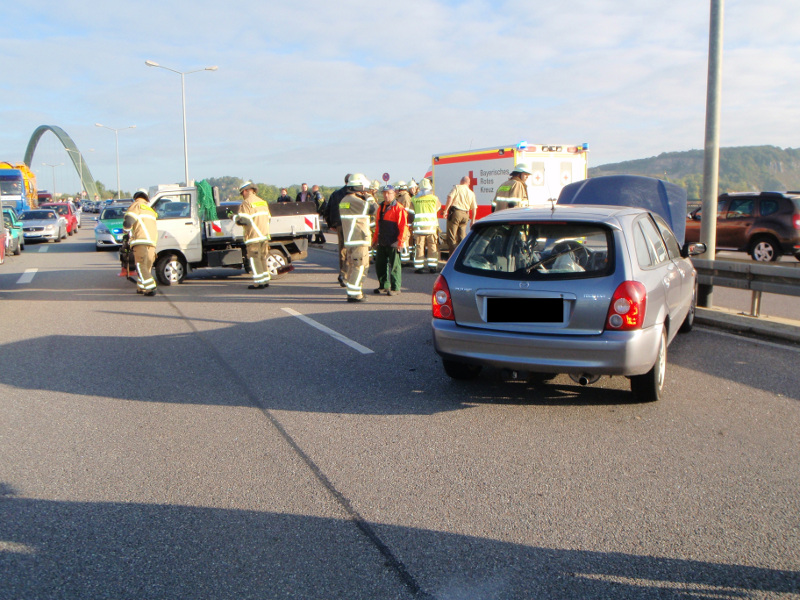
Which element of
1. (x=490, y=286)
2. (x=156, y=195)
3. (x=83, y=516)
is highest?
(x=156, y=195)

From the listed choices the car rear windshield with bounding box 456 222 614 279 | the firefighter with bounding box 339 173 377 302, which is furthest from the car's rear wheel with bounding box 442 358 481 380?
the firefighter with bounding box 339 173 377 302

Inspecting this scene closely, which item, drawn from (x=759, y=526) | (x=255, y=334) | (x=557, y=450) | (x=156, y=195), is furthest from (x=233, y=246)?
(x=759, y=526)

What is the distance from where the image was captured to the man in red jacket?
445 inches

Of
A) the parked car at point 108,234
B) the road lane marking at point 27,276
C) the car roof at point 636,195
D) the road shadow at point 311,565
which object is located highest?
the car roof at point 636,195

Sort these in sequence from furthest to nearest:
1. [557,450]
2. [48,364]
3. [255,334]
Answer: [255,334]
[48,364]
[557,450]

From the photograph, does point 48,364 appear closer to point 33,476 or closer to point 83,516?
point 33,476

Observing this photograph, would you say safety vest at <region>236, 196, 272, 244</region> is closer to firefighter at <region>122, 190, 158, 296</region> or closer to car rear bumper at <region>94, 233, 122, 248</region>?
firefighter at <region>122, 190, 158, 296</region>

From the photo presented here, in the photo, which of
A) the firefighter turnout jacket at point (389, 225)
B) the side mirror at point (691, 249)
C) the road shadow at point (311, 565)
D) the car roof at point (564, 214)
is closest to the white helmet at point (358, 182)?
the firefighter turnout jacket at point (389, 225)

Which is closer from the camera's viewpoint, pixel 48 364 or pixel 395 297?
pixel 48 364

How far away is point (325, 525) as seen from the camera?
3.55m

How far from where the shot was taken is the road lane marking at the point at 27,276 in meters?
15.7

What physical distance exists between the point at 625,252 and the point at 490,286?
1.03 m

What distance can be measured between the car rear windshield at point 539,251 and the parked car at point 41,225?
2865 centimetres

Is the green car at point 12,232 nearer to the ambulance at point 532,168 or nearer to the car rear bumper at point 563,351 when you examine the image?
the ambulance at point 532,168
